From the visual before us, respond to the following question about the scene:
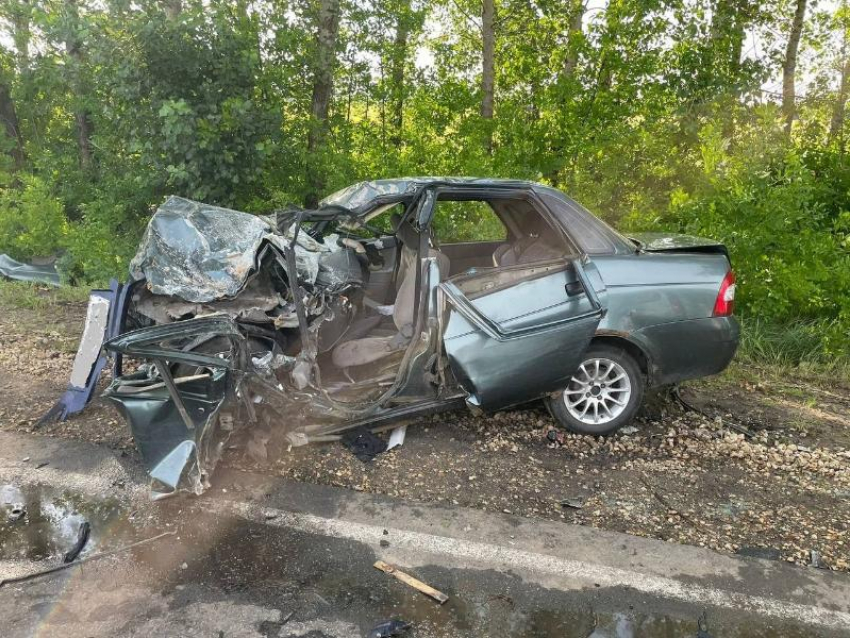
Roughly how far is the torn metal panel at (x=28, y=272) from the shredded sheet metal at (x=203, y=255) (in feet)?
17.2

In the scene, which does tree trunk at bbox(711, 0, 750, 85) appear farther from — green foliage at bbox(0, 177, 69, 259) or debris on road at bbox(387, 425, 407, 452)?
green foliage at bbox(0, 177, 69, 259)

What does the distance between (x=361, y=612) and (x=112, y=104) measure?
6.75m

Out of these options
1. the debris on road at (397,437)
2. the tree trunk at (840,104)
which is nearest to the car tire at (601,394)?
the debris on road at (397,437)

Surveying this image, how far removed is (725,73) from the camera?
8.84 m

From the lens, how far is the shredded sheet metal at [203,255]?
3.58 metres

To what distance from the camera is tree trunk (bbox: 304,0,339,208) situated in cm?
784

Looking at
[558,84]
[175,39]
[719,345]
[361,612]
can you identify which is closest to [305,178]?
[175,39]

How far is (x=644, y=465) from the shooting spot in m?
3.74

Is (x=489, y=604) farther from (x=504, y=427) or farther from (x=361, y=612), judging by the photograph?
(x=504, y=427)

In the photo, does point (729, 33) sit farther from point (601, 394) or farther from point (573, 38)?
point (601, 394)

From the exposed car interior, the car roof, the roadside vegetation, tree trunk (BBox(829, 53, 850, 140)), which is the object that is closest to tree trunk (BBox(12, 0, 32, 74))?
the roadside vegetation

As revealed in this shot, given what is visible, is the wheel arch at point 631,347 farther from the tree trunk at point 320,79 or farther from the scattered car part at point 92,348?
the tree trunk at point 320,79

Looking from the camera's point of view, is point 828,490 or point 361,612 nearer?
point 361,612

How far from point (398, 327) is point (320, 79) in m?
5.49
